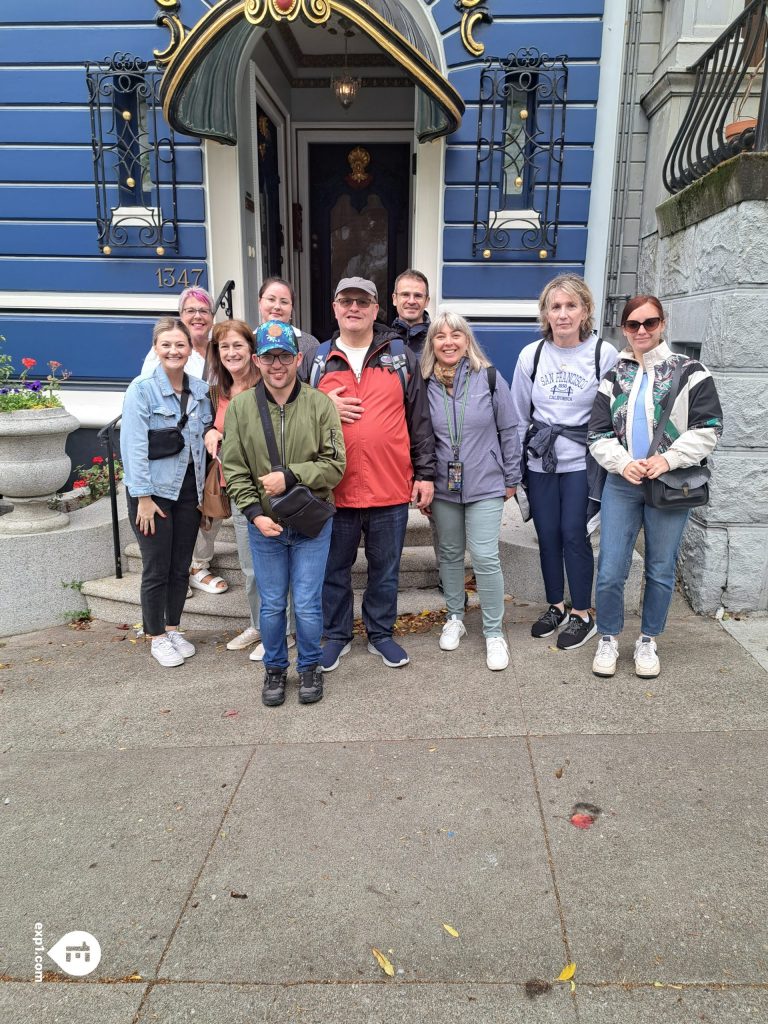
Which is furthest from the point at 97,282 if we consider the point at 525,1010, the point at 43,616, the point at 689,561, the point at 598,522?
the point at 525,1010

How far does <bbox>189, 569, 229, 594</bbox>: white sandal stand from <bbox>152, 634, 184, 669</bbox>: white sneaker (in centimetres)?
61

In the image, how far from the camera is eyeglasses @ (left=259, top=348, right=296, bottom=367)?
3328 millimetres

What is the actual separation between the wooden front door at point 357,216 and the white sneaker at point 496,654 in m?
5.02

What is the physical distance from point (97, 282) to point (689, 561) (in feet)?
18.1

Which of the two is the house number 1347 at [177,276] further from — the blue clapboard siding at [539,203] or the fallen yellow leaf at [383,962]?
the fallen yellow leaf at [383,962]

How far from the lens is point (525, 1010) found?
2.02 m

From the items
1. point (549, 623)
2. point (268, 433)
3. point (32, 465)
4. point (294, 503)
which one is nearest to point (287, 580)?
point (294, 503)

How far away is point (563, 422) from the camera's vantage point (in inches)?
156

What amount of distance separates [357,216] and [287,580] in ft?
20.0

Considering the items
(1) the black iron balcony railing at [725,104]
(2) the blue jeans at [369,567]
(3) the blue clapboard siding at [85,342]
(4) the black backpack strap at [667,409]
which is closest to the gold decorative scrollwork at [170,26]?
(3) the blue clapboard siding at [85,342]

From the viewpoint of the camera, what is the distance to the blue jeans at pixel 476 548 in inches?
153

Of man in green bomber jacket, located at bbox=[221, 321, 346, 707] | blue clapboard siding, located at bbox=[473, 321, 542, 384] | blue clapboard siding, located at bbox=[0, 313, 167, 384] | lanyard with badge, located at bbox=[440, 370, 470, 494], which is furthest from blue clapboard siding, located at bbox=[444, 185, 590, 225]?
man in green bomber jacket, located at bbox=[221, 321, 346, 707]

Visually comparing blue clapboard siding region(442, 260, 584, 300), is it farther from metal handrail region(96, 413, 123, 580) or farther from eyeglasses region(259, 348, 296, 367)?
eyeglasses region(259, 348, 296, 367)

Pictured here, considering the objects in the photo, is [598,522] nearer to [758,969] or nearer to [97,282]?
[758,969]
